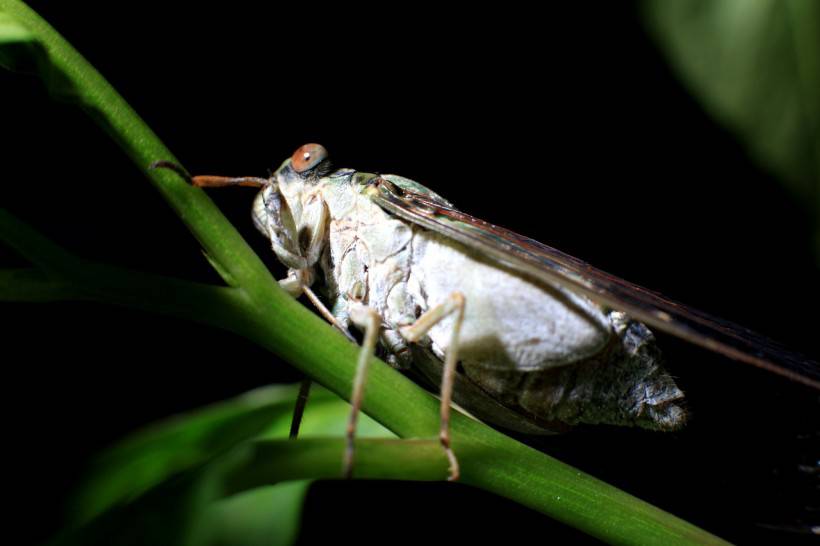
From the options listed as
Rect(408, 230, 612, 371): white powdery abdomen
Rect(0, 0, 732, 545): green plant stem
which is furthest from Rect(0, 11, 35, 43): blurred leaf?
Rect(408, 230, 612, 371): white powdery abdomen

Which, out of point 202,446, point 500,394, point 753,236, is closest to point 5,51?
point 500,394

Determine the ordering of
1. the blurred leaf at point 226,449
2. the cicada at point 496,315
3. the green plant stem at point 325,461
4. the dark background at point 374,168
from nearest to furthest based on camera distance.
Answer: the green plant stem at point 325,461, the cicada at point 496,315, the blurred leaf at point 226,449, the dark background at point 374,168


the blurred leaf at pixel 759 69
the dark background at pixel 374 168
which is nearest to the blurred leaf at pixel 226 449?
the dark background at pixel 374 168

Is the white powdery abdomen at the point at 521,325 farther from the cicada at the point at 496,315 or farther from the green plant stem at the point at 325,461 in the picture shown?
the green plant stem at the point at 325,461

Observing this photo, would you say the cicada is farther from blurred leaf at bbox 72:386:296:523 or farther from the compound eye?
blurred leaf at bbox 72:386:296:523

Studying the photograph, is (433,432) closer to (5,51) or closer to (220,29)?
(5,51)

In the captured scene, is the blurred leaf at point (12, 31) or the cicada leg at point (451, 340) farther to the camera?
the cicada leg at point (451, 340)
